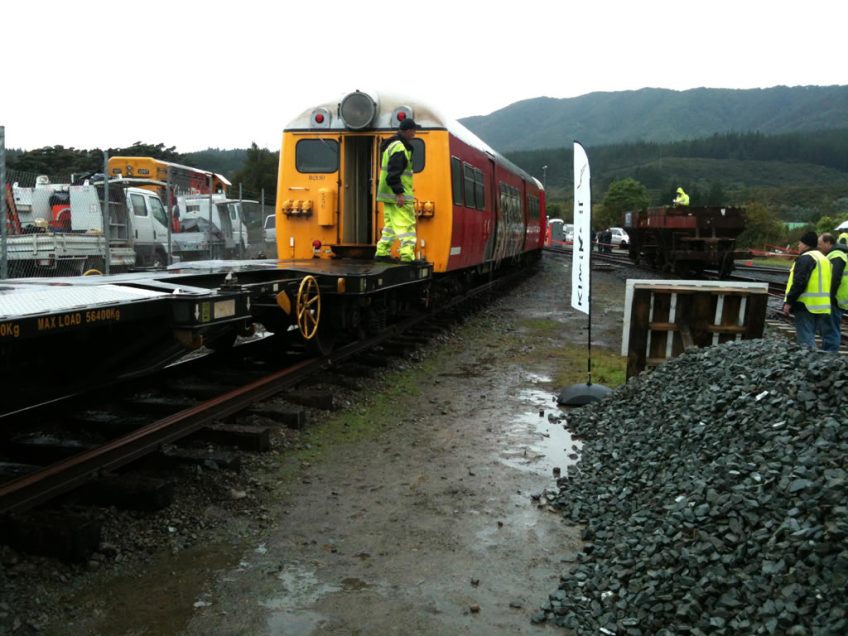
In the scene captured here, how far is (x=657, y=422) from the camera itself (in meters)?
5.41

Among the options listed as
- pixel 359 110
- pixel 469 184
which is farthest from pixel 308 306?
pixel 469 184

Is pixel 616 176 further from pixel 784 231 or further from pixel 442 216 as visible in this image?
pixel 442 216

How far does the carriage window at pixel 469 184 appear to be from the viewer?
435 inches

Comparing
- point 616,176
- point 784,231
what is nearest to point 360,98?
point 784,231

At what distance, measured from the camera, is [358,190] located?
406 inches

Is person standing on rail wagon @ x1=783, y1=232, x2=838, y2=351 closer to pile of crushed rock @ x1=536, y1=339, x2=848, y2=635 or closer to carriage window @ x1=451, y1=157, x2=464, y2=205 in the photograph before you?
pile of crushed rock @ x1=536, y1=339, x2=848, y2=635

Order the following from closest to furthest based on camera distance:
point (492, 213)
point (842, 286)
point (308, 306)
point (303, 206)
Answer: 1. point (308, 306)
2. point (842, 286)
3. point (303, 206)
4. point (492, 213)

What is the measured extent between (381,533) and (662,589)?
1641 mm

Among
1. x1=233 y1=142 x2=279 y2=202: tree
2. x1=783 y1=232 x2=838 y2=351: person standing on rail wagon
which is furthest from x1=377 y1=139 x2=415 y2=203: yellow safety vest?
x1=233 y1=142 x2=279 y2=202: tree

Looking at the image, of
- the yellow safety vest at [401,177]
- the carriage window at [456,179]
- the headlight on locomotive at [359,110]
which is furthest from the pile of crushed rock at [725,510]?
the headlight on locomotive at [359,110]

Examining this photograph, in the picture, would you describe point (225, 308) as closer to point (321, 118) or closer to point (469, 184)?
point (321, 118)

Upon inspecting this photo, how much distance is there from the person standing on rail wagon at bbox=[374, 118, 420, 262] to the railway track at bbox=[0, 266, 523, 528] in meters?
1.26

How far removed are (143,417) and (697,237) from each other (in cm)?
1834

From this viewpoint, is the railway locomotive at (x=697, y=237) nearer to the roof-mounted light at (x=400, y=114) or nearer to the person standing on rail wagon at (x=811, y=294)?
the person standing on rail wagon at (x=811, y=294)
